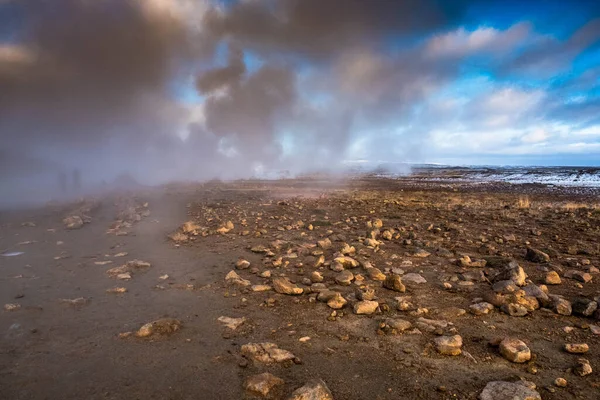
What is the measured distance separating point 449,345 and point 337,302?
149 cm

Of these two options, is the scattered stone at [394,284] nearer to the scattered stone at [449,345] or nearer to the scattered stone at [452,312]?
the scattered stone at [452,312]

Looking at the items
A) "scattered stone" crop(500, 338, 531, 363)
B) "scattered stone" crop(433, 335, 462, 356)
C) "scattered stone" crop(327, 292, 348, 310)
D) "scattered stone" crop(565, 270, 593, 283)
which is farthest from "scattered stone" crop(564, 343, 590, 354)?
"scattered stone" crop(565, 270, 593, 283)

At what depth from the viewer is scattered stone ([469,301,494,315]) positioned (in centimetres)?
412

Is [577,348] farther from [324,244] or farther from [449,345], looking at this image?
[324,244]

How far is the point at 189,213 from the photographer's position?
42.2 ft

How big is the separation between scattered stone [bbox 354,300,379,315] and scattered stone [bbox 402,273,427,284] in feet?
4.59

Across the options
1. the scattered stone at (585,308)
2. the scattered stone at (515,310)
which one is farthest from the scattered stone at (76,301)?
the scattered stone at (585,308)

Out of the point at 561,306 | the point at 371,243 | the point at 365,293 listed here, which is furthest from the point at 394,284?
the point at 371,243

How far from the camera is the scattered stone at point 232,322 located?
3936 millimetres

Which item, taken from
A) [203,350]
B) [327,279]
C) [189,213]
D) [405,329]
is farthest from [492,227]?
[189,213]

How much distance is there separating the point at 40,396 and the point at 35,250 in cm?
626

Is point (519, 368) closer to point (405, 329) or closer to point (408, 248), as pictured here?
point (405, 329)

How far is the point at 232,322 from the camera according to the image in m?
4.02

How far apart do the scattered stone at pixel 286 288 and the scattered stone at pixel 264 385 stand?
1977 millimetres
